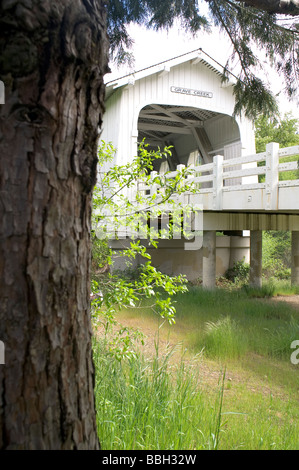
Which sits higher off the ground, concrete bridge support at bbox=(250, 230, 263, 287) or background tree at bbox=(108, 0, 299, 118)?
background tree at bbox=(108, 0, 299, 118)

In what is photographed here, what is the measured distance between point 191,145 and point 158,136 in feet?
7.71

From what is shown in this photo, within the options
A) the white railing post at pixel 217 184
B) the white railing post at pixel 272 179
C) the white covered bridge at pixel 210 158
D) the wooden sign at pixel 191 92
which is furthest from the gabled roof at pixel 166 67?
the white railing post at pixel 272 179

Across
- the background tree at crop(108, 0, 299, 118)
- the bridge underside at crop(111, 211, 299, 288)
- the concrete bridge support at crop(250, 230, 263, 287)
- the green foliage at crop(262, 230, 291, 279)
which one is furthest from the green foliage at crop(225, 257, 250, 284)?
the background tree at crop(108, 0, 299, 118)

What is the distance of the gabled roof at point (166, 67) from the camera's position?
1138cm

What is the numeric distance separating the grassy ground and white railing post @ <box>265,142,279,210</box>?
210cm

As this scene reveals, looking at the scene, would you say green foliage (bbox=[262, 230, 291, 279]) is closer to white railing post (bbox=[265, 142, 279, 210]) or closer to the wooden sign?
the wooden sign

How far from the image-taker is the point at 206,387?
4.49 m

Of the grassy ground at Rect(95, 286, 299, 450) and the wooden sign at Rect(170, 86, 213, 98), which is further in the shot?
the wooden sign at Rect(170, 86, 213, 98)

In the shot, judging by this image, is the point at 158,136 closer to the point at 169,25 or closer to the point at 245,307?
the point at 245,307

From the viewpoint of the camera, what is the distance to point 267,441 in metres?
3.01

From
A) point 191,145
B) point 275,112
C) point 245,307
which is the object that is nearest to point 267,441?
point 275,112

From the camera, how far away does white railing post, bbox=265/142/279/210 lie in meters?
8.44

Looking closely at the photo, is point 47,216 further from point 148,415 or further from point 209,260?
point 209,260

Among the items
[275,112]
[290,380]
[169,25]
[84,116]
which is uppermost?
[169,25]
